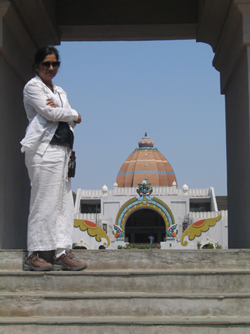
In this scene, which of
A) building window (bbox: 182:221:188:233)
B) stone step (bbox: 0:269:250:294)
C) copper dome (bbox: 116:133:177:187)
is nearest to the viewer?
stone step (bbox: 0:269:250:294)

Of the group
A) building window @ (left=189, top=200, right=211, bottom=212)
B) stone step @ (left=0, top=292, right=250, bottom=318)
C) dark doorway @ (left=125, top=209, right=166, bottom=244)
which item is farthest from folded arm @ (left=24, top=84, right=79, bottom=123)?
building window @ (left=189, top=200, right=211, bottom=212)

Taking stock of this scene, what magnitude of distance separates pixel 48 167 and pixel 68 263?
0.70 meters

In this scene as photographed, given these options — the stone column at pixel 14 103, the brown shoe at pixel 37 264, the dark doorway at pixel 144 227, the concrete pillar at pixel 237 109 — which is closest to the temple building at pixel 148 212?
the dark doorway at pixel 144 227

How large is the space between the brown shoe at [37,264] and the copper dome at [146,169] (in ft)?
137

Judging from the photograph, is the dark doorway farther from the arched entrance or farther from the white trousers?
the white trousers

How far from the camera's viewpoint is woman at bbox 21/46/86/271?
139 inches

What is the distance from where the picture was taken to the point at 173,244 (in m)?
31.5

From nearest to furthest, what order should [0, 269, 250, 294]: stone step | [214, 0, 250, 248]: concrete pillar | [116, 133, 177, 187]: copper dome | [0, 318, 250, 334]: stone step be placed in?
[0, 318, 250, 334]: stone step, [0, 269, 250, 294]: stone step, [214, 0, 250, 248]: concrete pillar, [116, 133, 177, 187]: copper dome

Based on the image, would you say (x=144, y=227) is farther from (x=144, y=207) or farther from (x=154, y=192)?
(x=144, y=207)

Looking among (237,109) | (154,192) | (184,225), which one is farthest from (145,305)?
(154,192)

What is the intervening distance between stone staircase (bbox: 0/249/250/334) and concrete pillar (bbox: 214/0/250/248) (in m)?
0.98

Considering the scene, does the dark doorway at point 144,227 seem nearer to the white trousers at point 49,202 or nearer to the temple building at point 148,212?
the temple building at point 148,212

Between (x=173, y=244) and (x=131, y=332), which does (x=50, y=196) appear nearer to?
(x=131, y=332)

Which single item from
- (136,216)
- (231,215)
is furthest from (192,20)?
(136,216)
